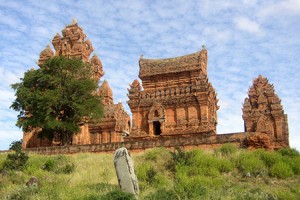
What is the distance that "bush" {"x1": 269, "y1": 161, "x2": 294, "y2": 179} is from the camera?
17234 mm

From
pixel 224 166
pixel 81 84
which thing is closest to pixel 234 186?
pixel 224 166

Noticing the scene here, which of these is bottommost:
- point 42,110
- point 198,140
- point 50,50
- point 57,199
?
point 57,199

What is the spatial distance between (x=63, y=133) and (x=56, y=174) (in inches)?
509

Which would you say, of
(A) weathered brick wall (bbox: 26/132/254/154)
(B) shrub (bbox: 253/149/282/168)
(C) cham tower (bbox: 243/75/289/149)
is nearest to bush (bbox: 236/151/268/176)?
(B) shrub (bbox: 253/149/282/168)

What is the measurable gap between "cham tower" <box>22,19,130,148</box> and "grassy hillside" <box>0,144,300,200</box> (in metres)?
15.2

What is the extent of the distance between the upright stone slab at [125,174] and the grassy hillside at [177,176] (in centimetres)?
49

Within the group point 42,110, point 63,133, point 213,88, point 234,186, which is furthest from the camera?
point 213,88

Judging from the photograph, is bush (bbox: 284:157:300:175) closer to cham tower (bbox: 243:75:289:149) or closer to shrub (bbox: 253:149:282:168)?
shrub (bbox: 253:149:282:168)

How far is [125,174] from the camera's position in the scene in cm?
1409

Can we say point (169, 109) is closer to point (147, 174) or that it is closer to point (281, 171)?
point (147, 174)

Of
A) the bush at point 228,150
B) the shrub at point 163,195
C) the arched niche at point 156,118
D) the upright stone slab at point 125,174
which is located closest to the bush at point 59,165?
the upright stone slab at point 125,174

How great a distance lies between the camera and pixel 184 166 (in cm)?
1827

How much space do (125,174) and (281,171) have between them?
7511 mm

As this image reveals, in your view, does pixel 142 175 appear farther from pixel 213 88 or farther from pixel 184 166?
A: pixel 213 88
